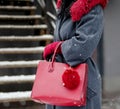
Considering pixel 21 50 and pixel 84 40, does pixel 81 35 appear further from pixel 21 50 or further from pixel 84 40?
pixel 21 50

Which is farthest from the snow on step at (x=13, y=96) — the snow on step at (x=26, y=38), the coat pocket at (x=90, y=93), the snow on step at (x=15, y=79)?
the coat pocket at (x=90, y=93)

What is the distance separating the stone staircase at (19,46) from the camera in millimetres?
4785

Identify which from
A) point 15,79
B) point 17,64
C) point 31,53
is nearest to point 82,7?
point 15,79

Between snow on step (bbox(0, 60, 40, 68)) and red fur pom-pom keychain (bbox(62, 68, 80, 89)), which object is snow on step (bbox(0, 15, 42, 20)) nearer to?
snow on step (bbox(0, 60, 40, 68))

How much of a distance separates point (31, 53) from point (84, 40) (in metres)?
3.41

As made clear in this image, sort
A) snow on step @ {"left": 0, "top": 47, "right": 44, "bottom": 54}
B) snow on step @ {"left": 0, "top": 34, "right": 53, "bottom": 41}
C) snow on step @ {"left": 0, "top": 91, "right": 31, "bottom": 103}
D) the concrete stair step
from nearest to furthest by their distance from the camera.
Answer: snow on step @ {"left": 0, "top": 91, "right": 31, "bottom": 103}
snow on step @ {"left": 0, "top": 47, "right": 44, "bottom": 54}
snow on step @ {"left": 0, "top": 34, "right": 53, "bottom": 41}
the concrete stair step

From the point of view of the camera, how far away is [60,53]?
2.19 m

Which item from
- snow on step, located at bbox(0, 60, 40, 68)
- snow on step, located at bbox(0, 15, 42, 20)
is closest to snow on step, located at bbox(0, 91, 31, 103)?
snow on step, located at bbox(0, 60, 40, 68)

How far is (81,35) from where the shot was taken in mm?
2041

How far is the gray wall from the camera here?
5184 millimetres

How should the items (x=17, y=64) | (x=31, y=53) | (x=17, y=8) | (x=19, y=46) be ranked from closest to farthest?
(x=17, y=64)
(x=31, y=53)
(x=19, y=46)
(x=17, y=8)

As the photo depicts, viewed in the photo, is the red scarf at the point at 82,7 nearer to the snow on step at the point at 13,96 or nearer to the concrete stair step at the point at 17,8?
the snow on step at the point at 13,96

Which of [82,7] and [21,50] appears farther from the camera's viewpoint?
[21,50]

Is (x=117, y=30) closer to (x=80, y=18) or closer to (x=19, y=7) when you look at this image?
(x=19, y=7)
